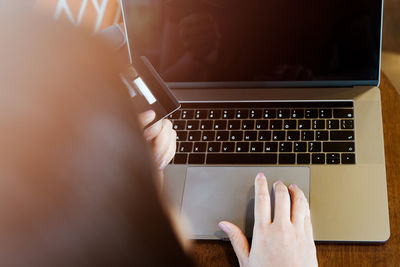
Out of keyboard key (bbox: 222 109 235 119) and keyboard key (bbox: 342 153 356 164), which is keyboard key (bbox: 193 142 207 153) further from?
Answer: keyboard key (bbox: 342 153 356 164)

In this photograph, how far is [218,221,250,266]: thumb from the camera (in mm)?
577

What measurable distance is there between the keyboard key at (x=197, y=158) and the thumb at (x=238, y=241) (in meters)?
0.13

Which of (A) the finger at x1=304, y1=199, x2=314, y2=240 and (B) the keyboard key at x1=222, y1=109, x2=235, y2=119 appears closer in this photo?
(A) the finger at x1=304, y1=199, x2=314, y2=240

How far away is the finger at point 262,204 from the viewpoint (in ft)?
1.92

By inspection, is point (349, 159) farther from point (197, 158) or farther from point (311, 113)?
point (197, 158)

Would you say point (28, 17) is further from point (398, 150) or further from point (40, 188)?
point (398, 150)

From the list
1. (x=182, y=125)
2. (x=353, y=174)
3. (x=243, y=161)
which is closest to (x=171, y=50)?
(x=182, y=125)

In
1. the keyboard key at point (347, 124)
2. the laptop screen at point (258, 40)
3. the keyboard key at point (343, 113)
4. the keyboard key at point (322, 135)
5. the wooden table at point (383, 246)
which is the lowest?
the wooden table at point (383, 246)

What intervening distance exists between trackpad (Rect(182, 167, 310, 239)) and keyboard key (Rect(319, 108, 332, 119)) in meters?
0.11

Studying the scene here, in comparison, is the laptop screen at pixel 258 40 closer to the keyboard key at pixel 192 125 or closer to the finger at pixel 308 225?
the keyboard key at pixel 192 125

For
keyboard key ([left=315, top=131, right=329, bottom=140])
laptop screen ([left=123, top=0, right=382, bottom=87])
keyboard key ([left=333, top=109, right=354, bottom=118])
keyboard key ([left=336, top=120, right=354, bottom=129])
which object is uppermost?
laptop screen ([left=123, top=0, right=382, bottom=87])

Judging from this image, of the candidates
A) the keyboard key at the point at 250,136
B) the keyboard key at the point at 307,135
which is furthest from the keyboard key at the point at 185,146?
the keyboard key at the point at 307,135

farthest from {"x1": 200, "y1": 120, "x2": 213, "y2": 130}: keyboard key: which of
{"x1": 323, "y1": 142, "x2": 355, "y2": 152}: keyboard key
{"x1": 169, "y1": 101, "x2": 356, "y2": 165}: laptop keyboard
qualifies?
{"x1": 323, "y1": 142, "x2": 355, "y2": 152}: keyboard key

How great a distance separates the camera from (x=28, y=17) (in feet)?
0.96
